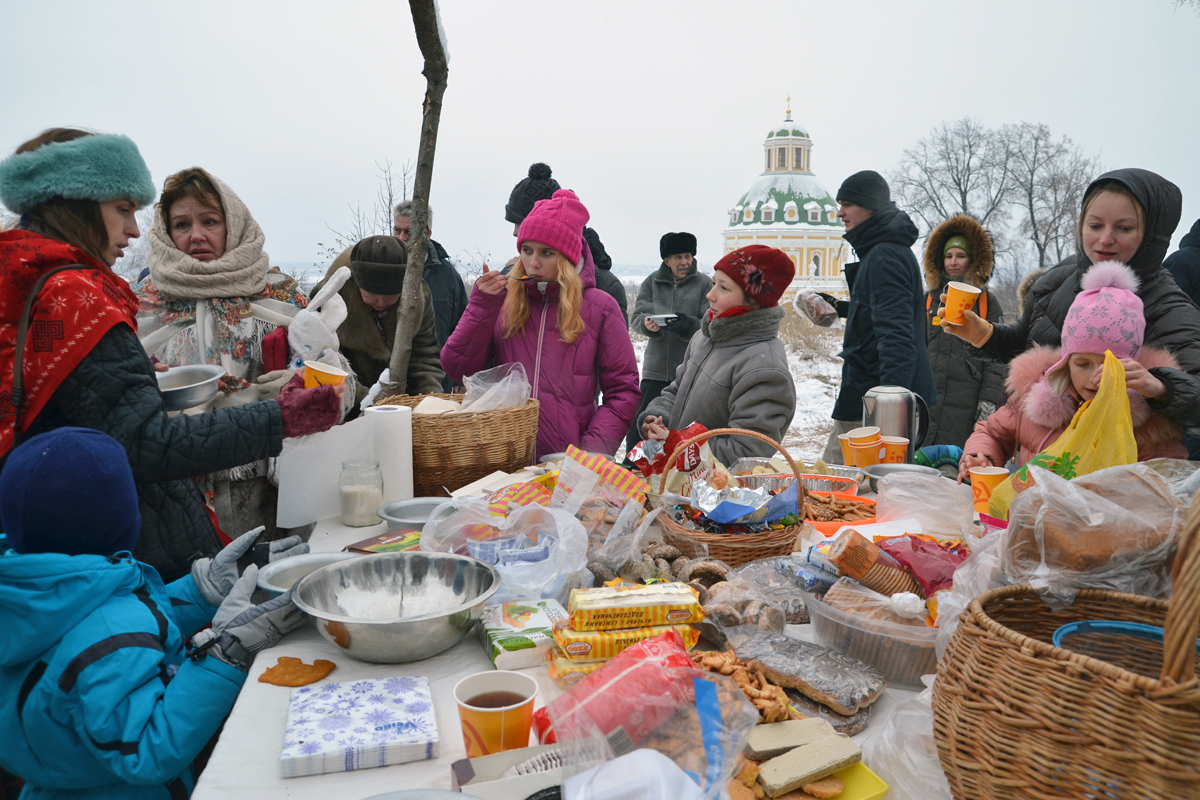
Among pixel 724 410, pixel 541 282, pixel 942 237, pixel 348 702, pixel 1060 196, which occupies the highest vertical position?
pixel 1060 196

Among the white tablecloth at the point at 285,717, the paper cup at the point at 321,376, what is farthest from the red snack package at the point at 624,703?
the paper cup at the point at 321,376

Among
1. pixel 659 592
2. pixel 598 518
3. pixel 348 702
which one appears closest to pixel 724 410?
pixel 598 518

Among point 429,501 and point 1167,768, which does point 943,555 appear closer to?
point 1167,768

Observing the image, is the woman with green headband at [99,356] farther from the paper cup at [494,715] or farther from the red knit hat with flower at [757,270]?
the red knit hat with flower at [757,270]

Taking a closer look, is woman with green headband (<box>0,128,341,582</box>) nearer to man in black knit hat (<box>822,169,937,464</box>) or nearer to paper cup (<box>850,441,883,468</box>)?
paper cup (<box>850,441,883,468</box>)

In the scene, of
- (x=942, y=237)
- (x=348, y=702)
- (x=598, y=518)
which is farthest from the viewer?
(x=942, y=237)

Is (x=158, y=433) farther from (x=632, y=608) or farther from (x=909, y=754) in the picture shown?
(x=909, y=754)

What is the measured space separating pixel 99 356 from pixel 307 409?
1.58ft

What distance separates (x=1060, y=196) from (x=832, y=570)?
21.8m

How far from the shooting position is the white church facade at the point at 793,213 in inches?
1827

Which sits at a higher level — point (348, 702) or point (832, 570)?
point (832, 570)

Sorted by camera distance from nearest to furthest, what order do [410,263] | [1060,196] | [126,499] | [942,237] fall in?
[126,499], [410,263], [942,237], [1060,196]

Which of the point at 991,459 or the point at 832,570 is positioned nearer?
the point at 832,570

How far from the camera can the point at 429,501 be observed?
2332 millimetres
